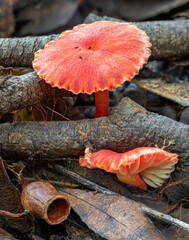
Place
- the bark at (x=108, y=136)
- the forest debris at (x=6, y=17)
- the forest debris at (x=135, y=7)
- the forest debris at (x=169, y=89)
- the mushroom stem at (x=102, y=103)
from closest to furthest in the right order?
the bark at (x=108, y=136)
the mushroom stem at (x=102, y=103)
the forest debris at (x=169, y=89)
the forest debris at (x=135, y=7)
the forest debris at (x=6, y=17)

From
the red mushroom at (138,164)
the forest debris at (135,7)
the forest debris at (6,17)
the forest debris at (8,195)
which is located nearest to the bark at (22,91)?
the forest debris at (8,195)

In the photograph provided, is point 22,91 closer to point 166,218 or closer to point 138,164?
point 138,164

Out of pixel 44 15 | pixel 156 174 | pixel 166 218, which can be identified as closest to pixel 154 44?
pixel 156 174

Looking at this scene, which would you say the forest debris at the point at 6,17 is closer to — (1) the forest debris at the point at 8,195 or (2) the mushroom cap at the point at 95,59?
(2) the mushroom cap at the point at 95,59

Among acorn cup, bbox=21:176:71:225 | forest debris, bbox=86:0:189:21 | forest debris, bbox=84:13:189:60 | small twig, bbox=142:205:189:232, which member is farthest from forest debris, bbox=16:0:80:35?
small twig, bbox=142:205:189:232

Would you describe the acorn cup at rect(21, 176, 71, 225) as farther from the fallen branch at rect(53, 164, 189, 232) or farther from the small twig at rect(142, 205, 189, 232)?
the small twig at rect(142, 205, 189, 232)

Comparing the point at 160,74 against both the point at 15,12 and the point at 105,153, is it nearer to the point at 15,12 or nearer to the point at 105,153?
the point at 105,153

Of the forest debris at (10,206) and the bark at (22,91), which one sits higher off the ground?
the bark at (22,91)
